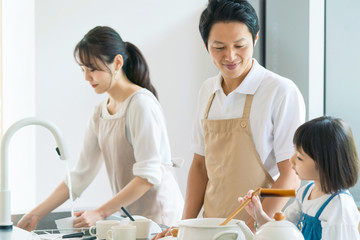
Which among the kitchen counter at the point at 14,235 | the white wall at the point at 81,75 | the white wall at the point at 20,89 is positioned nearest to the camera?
the kitchen counter at the point at 14,235

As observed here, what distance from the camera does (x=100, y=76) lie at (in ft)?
7.53

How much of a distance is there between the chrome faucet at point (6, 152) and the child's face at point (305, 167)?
715mm

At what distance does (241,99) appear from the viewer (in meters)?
1.92

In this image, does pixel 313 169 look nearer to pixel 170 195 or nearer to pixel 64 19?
pixel 170 195

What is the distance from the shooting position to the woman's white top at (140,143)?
2195 millimetres

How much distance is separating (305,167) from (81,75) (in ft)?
9.16

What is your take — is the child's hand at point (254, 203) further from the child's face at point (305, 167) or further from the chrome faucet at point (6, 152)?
the chrome faucet at point (6, 152)

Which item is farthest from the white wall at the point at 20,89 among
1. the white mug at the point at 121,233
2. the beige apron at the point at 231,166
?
the white mug at the point at 121,233

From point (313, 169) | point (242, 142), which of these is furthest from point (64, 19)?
point (313, 169)

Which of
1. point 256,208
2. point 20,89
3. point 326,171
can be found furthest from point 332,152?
point 20,89

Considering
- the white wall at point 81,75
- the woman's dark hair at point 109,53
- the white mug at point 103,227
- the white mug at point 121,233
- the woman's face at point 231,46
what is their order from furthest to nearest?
the white wall at point 81,75
the woman's dark hair at point 109,53
the woman's face at point 231,46
the white mug at point 103,227
the white mug at point 121,233

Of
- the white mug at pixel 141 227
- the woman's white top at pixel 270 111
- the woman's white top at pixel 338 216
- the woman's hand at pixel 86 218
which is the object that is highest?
the woman's white top at pixel 270 111

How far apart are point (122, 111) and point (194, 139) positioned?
14.5 inches

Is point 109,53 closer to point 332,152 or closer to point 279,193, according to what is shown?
point 332,152
